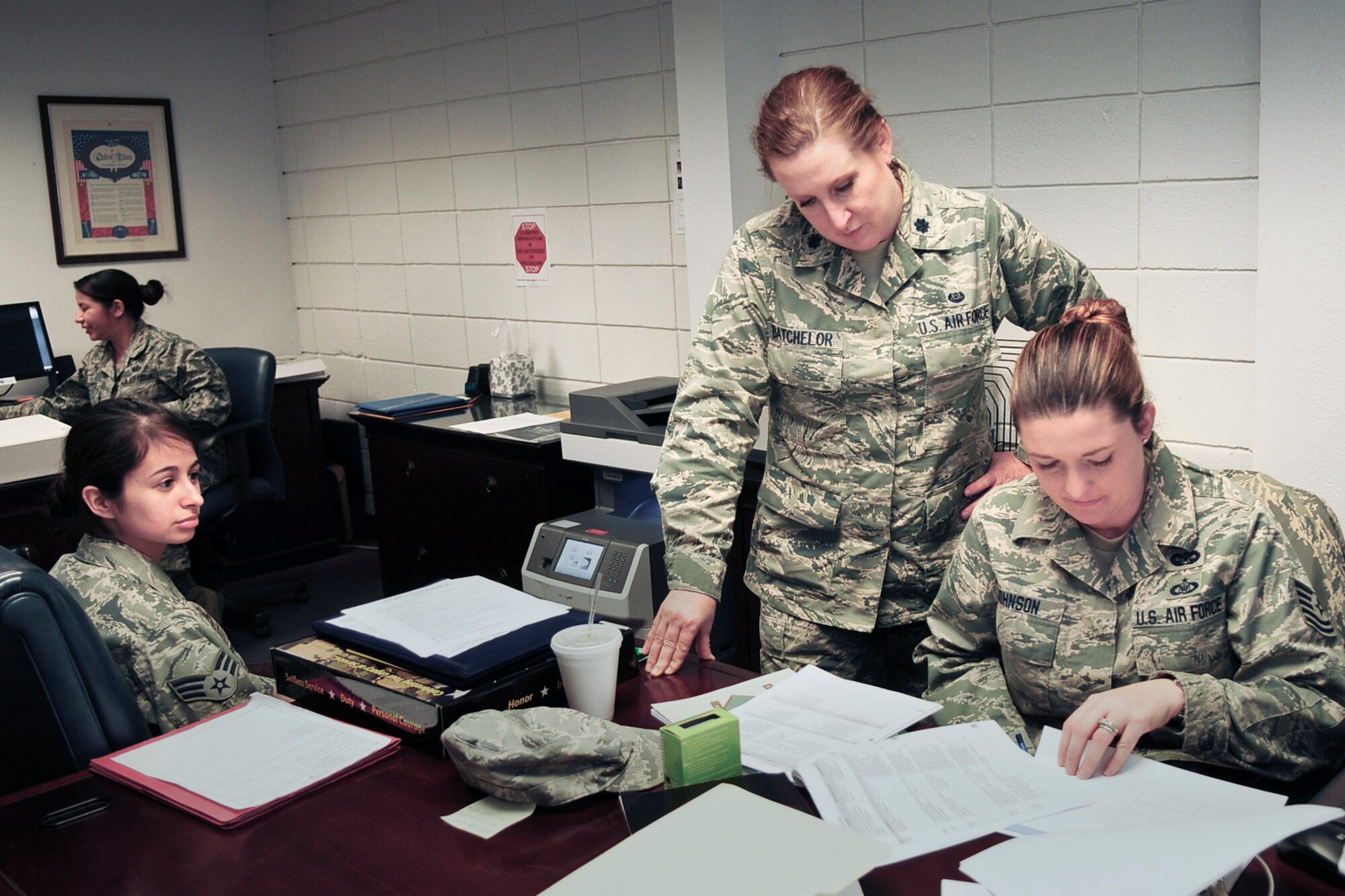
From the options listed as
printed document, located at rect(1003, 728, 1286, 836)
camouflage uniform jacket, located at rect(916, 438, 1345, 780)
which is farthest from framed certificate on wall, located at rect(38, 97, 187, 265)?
printed document, located at rect(1003, 728, 1286, 836)

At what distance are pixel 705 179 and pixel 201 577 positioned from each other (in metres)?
2.31

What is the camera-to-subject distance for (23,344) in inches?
173

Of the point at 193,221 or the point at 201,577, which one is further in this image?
the point at 193,221

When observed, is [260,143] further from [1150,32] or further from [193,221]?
[1150,32]

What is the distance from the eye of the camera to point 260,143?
5.34 metres

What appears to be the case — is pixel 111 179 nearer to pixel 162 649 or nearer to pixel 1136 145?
pixel 162 649

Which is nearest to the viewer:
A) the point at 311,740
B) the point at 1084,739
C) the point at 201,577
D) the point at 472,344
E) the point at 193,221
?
the point at 1084,739

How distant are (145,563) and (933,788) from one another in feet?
4.18

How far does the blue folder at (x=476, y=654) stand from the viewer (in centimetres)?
147

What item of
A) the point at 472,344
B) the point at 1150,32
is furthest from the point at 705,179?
the point at 472,344

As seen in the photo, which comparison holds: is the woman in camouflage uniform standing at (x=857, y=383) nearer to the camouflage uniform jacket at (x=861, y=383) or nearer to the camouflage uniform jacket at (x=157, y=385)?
the camouflage uniform jacket at (x=861, y=383)

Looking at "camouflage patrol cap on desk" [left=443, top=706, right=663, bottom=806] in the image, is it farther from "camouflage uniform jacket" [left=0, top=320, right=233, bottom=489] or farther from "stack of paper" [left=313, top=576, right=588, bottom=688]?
"camouflage uniform jacket" [left=0, top=320, right=233, bottom=489]

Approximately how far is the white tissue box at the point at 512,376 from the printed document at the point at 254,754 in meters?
2.64

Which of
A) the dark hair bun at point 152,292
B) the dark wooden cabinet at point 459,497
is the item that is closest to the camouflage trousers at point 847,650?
the dark wooden cabinet at point 459,497
